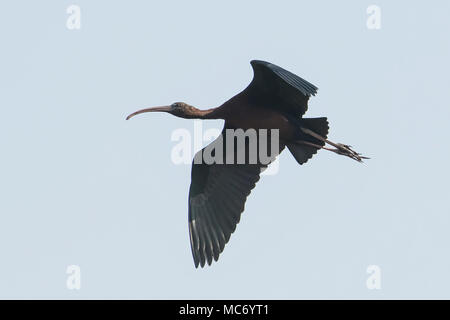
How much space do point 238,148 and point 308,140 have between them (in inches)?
50.8

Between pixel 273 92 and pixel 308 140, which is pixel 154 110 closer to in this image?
pixel 273 92

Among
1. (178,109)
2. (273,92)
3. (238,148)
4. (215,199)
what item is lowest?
(215,199)

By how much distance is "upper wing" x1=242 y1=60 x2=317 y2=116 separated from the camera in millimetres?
21172

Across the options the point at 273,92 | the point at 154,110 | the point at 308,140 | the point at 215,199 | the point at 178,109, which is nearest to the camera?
the point at 273,92

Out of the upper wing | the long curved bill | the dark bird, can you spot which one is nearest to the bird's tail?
the dark bird

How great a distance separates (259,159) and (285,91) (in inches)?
56.2

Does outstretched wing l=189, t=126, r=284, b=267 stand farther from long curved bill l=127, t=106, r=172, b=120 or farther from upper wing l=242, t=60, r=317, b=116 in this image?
upper wing l=242, t=60, r=317, b=116

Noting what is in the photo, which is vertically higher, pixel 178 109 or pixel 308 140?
pixel 178 109

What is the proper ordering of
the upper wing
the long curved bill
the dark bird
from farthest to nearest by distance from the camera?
the long curved bill, the dark bird, the upper wing

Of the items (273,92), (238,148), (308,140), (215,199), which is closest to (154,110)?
(238,148)

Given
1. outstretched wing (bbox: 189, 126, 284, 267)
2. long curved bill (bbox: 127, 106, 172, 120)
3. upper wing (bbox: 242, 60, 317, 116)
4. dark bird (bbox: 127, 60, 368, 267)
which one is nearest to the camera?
upper wing (bbox: 242, 60, 317, 116)

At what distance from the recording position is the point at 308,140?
2184 centimetres

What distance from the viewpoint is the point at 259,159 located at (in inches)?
883
